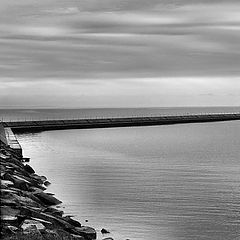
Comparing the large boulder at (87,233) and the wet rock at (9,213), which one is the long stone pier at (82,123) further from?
the wet rock at (9,213)

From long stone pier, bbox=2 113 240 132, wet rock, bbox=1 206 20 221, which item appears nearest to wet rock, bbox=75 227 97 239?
wet rock, bbox=1 206 20 221

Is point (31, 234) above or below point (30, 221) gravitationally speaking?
below

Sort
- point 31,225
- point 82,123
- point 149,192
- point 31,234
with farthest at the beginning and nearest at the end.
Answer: point 82,123 → point 149,192 → point 31,225 → point 31,234

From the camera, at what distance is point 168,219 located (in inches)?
902

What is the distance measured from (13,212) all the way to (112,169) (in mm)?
25056

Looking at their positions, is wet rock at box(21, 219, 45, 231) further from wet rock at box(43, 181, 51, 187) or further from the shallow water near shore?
wet rock at box(43, 181, 51, 187)

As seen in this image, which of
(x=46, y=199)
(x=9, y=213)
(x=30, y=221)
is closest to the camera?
(x=30, y=221)

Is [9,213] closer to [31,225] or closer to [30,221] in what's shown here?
[30,221]

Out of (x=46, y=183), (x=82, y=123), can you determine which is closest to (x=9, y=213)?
(x=46, y=183)

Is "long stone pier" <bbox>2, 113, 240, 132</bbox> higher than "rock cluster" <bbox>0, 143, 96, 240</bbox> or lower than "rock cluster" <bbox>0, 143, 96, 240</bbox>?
higher

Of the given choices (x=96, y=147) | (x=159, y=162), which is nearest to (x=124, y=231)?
(x=159, y=162)

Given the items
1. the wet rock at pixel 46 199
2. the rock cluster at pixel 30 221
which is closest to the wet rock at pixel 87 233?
the rock cluster at pixel 30 221

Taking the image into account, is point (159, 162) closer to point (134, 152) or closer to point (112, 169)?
point (112, 169)

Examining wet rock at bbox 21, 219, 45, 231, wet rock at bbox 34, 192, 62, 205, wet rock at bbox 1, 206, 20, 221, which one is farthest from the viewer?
wet rock at bbox 34, 192, 62, 205
